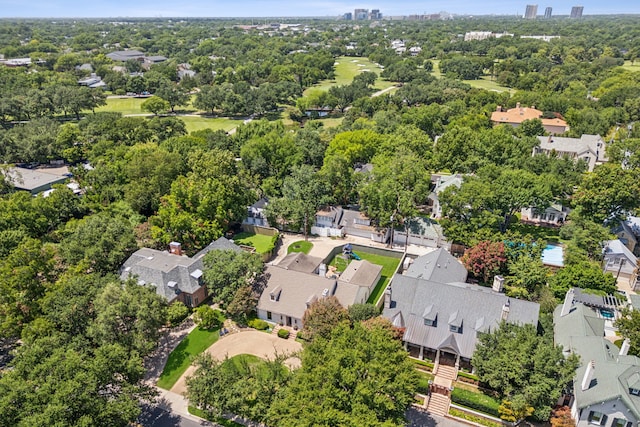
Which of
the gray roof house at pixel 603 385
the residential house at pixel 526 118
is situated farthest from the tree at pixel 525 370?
the residential house at pixel 526 118

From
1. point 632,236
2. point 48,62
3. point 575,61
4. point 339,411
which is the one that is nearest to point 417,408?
point 339,411

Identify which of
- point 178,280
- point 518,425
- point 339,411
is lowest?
point 518,425

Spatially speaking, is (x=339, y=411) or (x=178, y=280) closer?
(x=339, y=411)

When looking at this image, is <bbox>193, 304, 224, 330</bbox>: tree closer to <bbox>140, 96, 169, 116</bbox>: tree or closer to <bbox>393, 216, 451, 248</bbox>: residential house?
<bbox>393, 216, 451, 248</bbox>: residential house

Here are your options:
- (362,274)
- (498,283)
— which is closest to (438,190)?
(362,274)

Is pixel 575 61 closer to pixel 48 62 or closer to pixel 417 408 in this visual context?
pixel 417 408

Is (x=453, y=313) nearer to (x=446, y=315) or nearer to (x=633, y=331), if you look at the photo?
(x=446, y=315)

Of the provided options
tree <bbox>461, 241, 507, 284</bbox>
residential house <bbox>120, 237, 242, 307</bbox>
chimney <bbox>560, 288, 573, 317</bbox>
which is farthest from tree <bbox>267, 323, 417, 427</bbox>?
tree <bbox>461, 241, 507, 284</bbox>
